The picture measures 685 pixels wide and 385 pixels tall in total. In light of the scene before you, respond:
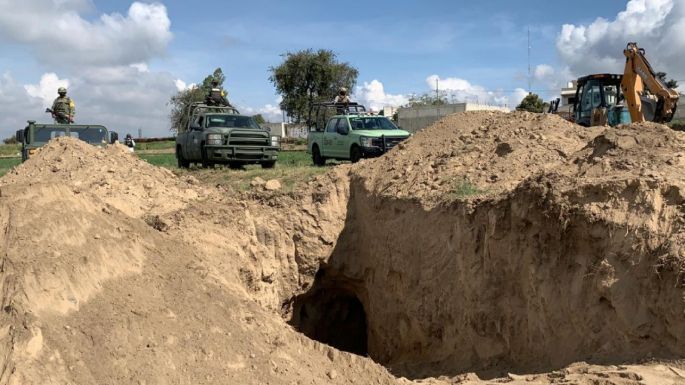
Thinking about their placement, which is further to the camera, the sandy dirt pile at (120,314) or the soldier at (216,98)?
the soldier at (216,98)

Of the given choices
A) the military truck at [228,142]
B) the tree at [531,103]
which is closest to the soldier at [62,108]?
Answer: the military truck at [228,142]

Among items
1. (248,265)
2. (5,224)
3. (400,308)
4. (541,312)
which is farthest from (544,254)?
(5,224)

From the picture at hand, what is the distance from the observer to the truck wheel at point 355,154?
16.4 meters

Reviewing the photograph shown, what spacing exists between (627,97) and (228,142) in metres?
10.1

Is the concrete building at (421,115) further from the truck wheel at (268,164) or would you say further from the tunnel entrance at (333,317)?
the tunnel entrance at (333,317)

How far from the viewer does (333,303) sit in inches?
491

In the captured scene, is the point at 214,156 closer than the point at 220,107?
Yes

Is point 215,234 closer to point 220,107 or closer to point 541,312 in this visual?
point 541,312

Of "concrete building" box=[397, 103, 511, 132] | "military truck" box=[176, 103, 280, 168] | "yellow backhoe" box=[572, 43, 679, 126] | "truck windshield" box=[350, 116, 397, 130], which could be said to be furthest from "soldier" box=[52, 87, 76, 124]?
"concrete building" box=[397, 103, 511, 132]

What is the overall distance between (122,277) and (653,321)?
509 cm

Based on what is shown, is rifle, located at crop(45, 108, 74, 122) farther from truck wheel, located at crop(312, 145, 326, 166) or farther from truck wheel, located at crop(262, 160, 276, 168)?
truck wheel, located at crop(312, 145, 326, 166)

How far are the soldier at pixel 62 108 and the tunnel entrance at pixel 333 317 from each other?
8167mm

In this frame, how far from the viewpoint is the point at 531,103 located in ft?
156

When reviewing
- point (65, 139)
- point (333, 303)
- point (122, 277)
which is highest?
point (65, 139)
